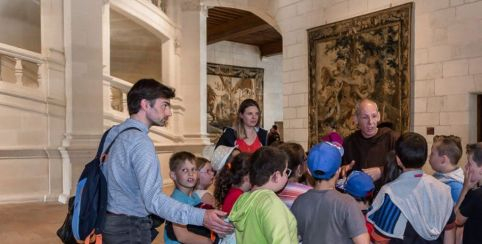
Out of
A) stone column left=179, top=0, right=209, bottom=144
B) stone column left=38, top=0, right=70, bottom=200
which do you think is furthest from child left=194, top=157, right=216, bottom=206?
stone column left=179, top=0, right=209, bottom=144

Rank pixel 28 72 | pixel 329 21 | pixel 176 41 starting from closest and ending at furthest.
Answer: pixel 329 21
pixel 28 72
pixel 176 41

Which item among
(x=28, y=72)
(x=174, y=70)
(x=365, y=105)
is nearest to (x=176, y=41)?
(x=174, y=70)

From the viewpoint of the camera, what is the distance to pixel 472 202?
247 cm

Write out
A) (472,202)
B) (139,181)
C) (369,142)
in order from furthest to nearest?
(369,142) → (472,202) → (139,181)

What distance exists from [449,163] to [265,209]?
1.51m

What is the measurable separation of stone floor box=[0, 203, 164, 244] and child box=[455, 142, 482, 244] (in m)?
3.48

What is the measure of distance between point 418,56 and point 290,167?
4583mm

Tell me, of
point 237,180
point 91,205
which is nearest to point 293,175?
point 237,180

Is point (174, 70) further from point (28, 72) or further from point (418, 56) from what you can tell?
point (418, 56)

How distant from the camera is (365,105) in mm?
3607

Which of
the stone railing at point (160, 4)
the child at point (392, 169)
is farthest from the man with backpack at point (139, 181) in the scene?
the stone railing at point (160, 4)

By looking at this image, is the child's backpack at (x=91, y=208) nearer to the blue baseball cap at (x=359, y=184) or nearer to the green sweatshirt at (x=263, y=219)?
the green sweatshirt at (x=263, y=219)

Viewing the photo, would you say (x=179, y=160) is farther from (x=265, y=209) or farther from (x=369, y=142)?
(x=369, y=142)

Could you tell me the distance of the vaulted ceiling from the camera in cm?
1417
